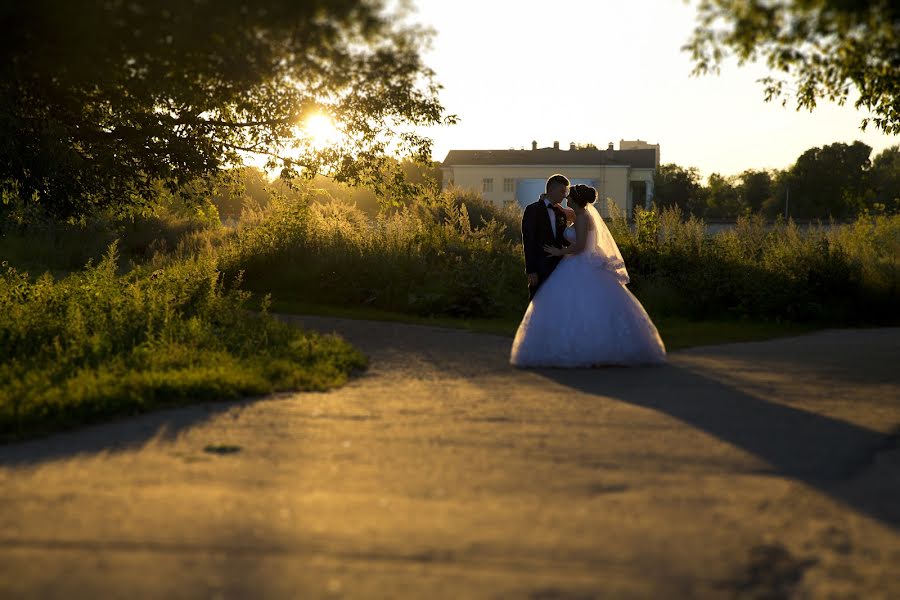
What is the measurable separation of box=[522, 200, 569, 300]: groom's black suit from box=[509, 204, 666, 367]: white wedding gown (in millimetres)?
565

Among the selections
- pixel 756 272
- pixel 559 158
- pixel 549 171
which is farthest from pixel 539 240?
pixel 559 158

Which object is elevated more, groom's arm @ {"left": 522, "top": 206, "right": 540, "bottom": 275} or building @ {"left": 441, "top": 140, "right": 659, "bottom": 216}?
building @ {"left": 441, "top": 140, "right": 659, "bottom": 216}

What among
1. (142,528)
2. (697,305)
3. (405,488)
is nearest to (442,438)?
(405,488)

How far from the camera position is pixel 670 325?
16406 millimetres

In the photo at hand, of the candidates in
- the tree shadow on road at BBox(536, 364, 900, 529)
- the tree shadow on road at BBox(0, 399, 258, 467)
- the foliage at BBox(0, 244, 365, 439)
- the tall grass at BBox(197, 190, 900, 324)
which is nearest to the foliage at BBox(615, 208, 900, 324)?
the tall grass at BBox(197, 190, 900, 324)

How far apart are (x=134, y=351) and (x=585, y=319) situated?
457 cm

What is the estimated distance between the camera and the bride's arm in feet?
35.6

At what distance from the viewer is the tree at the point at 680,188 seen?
91188mm

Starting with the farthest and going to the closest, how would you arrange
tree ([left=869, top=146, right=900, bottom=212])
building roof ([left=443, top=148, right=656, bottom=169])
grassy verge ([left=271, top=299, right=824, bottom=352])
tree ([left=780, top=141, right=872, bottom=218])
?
building roof ([left=443, top=148, right=656, bottom=169]) < tree ([left=780, top=141, right=872, bottom=218]) < tree ([left=869, top=146, right=900, bottom=212]) < grassy verge ([left=271, top=299, right=824, bottom=352])

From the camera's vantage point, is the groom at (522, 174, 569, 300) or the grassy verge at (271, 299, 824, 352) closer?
the groom at (522, 174, 569, 300)

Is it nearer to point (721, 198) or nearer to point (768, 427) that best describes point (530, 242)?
point (768, 427)

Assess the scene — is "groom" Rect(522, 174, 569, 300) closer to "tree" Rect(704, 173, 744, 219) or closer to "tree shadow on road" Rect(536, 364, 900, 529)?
"tree shadow on road" Rect(536, 364, 900, 529)

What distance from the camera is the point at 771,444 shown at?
6637mm

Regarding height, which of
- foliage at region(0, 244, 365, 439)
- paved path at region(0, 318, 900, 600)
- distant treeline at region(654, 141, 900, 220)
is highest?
distant treeline at region(654, 141, 900, 220)
